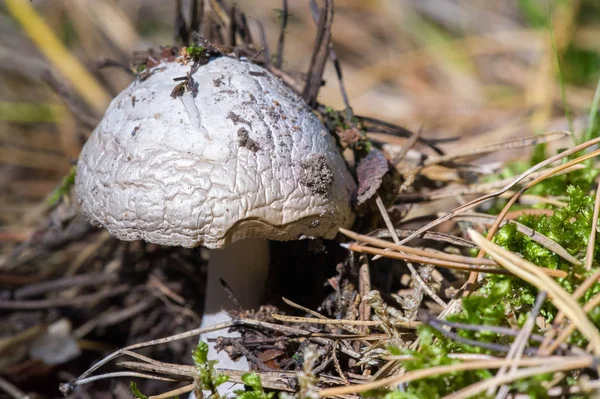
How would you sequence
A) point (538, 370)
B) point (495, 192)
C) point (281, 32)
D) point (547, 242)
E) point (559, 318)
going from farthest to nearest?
point (281, 32) < point (495, 192) < point (547, 242) < point (559, 318) < point (538, 370)

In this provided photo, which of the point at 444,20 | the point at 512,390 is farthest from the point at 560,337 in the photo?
the point at 444,20

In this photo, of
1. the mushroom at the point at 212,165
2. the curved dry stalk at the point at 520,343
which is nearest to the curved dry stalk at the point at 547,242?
the curved dry stalk at the point at 520,343

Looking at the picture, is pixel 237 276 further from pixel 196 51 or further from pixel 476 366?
pixel 476 366

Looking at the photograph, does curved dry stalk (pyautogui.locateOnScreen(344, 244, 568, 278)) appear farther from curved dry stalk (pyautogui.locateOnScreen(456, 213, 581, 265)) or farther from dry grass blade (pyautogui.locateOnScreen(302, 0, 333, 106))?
dry grass blade (pyautogui.locateOnScreen(302, 0, 333, 106))

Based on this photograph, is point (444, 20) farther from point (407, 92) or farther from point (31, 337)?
point (31, 337)

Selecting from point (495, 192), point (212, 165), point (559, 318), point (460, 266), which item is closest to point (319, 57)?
point (212, 165)

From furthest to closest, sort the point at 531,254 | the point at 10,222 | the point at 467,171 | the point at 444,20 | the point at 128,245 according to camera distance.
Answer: the point at 444,20 → the point at 10,222 → the point at 128,245 → the point at 467,171 → the point at 531,254
